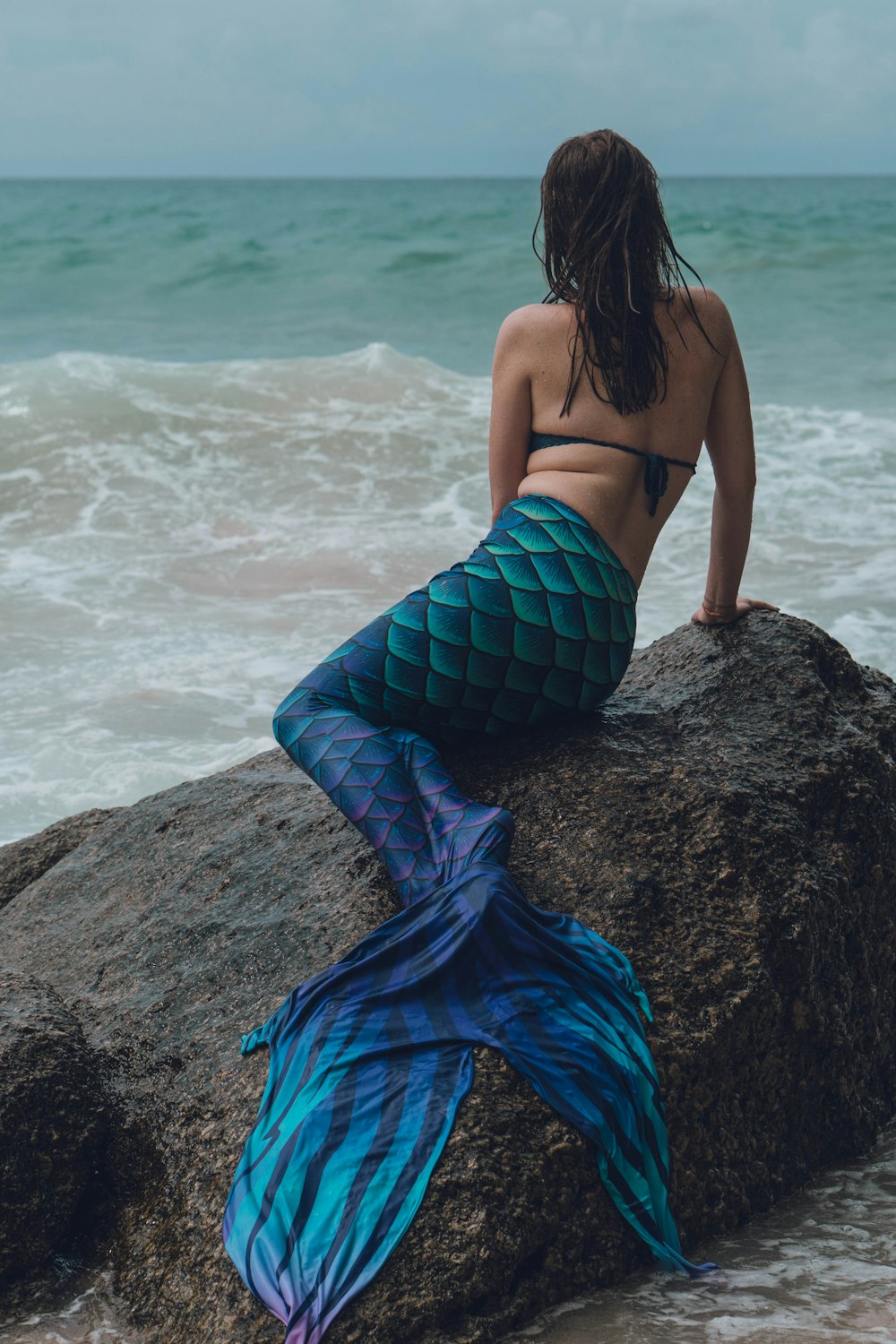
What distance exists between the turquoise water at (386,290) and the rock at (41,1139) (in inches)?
499

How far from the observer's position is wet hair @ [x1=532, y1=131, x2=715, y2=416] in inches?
108

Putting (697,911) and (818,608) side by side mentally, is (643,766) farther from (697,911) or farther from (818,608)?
(818,608)

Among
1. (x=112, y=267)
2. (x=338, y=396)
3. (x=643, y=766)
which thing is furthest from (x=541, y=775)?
(x=112, y=267)

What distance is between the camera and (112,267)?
2567 centimetres

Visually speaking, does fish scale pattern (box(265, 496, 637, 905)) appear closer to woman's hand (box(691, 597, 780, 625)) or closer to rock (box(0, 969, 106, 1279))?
woman's hand (box(691, 597, 780, 625))

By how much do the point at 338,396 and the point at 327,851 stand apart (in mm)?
10979

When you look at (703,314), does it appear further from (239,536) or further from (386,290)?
(386,290)

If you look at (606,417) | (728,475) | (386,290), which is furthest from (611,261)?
(386,290)

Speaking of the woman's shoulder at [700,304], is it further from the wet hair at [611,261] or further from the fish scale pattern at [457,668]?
the fish scale pattern at [457,668]

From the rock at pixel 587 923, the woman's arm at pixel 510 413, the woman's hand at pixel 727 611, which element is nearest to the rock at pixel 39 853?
the rock at pixel 587 923

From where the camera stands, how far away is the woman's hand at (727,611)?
3.28 metres

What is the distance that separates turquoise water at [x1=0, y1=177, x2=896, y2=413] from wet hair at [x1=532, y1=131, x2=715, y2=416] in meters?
11.4

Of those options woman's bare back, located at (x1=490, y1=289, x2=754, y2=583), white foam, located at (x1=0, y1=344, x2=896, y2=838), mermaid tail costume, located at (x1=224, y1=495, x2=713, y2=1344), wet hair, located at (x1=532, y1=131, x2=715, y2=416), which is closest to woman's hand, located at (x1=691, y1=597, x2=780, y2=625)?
woman's bare back, located at (x1=490, y1=289, x2=754, y2=583)

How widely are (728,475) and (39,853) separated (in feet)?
7.36
